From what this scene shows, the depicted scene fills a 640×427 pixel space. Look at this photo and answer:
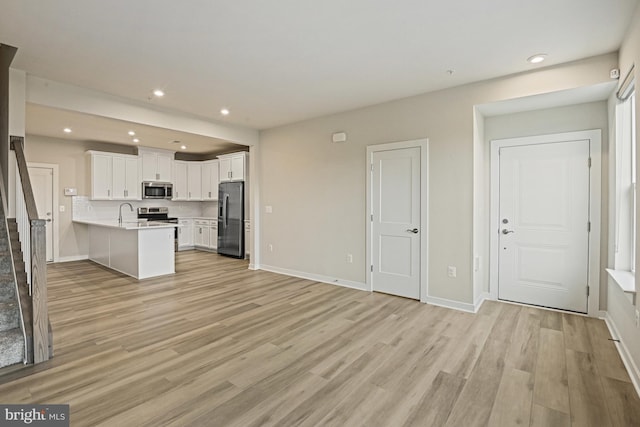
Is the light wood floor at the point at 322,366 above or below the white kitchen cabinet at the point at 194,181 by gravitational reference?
below

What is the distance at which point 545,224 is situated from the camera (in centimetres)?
380

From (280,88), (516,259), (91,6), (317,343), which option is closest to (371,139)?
Answer: (280,88)

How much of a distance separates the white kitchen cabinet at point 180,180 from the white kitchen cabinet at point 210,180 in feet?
1.52

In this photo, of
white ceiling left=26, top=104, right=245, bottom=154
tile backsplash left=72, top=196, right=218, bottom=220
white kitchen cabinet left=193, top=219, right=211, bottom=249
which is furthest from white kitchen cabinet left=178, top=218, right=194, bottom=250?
white ceiling left=26, top=104, right=245, bottom=154

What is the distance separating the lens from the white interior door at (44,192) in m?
6.34

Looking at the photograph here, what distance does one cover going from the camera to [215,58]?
3113 mm

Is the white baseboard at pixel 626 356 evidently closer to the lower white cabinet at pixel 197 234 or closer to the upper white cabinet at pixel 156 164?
the lower white cabinet at pixel 197 234

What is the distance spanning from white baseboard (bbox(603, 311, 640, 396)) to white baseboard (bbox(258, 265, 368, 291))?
8.88 ft

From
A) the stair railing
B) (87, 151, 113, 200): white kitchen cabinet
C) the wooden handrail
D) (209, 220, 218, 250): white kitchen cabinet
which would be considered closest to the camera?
the stair railing

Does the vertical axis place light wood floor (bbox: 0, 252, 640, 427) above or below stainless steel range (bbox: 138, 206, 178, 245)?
below

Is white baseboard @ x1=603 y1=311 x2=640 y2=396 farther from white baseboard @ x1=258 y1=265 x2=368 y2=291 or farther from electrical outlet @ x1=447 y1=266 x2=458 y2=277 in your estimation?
white baseboard @ x1=258 y1=265 x2=368 y2=291

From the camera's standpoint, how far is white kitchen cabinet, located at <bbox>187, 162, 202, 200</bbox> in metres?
8.45

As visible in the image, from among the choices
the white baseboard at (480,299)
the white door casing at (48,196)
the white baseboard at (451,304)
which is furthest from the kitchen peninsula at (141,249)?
the white baseboard at (480,299)

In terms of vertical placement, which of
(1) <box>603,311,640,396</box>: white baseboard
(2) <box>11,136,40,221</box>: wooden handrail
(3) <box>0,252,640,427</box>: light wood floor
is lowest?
(3) <box>0,252,640,427</box>: light wood floor
